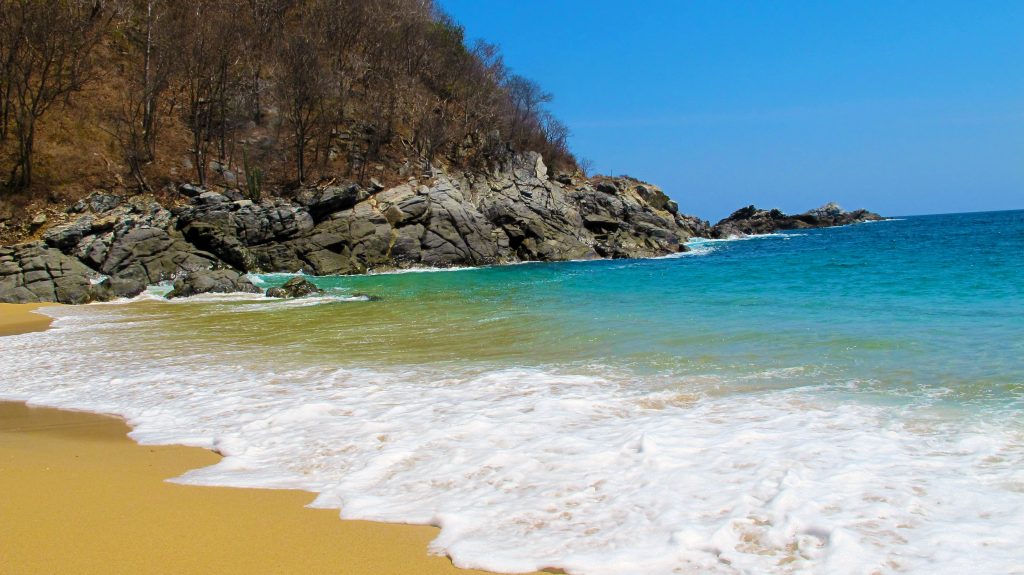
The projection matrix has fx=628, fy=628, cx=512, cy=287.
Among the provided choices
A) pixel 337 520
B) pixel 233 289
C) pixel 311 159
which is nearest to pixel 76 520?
pixel 337 520

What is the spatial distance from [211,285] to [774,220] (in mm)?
93509

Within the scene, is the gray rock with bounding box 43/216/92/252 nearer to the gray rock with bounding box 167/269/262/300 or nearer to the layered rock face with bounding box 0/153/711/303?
the layered rock face with bounding box 0/153/711/303

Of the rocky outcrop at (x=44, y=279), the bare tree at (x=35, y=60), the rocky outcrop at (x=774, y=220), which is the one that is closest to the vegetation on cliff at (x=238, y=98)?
the bare tree at (x=35, y=60)

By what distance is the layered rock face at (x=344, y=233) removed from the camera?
1133 inches

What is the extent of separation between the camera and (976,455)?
4.79 meters

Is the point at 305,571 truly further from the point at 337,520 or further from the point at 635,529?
the point at 635,529

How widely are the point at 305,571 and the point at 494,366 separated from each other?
5815mm

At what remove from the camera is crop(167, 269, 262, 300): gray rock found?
23.8 m

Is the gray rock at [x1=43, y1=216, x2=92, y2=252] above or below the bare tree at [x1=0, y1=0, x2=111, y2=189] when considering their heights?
below

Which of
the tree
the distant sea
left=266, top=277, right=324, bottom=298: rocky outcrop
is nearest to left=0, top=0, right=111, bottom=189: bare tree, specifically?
the tree

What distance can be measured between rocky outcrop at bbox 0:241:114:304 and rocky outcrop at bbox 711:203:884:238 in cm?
6566

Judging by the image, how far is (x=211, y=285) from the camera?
24.3 m

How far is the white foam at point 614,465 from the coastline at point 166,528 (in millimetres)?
223

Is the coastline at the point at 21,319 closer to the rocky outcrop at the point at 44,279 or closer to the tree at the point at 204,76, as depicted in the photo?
Answer: the rocky outcrop at the point at 44,279
